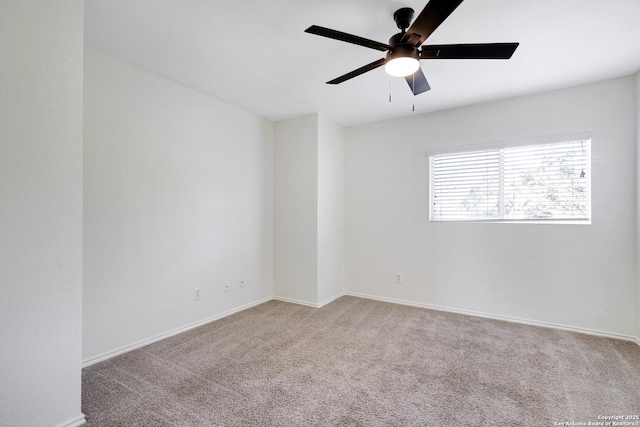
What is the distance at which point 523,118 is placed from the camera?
317 cm

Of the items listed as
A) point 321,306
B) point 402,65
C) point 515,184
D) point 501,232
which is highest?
point 402,65

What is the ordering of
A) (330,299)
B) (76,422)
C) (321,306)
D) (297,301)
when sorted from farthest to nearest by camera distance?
(330,299), (297,301), (321,306), (76,422)

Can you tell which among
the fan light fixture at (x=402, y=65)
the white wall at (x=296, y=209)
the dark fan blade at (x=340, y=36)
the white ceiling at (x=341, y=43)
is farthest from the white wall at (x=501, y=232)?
the dark fan blade at (x=340, y=36)

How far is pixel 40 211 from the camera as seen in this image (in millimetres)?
1500

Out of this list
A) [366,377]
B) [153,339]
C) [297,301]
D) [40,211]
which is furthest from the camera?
[297,301]

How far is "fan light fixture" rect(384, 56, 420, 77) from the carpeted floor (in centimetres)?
210

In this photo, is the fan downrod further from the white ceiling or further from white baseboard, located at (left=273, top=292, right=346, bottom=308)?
→ white baseboard, located at (left=273, top=292, right=346, bottom=308)

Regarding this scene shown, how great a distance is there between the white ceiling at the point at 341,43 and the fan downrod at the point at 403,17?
0.04 metres

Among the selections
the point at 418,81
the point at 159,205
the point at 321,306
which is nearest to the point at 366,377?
the point at 321,306

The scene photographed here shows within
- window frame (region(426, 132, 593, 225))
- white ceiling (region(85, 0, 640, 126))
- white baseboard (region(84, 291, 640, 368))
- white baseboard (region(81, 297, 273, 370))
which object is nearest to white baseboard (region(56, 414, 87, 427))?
white baseboard (region(84, 291, 640, 368))

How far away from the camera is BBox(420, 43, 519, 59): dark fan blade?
168 cm

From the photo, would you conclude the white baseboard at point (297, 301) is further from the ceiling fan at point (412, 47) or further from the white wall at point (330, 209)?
the ceiling fan at point (412, 47)

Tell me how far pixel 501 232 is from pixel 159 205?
3.60 metres

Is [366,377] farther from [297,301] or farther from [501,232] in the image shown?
[501,232]
